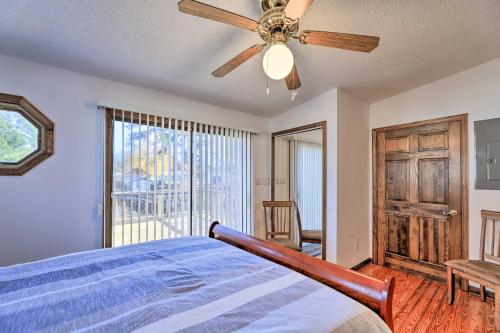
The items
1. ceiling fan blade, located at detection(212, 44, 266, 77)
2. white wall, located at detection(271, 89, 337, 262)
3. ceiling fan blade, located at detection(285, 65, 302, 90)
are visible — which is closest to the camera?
ceiling fan blade, located at detection(212, 44, 266, 77)

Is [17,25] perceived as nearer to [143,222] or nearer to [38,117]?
[38,117]

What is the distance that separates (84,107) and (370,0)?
8.30ft

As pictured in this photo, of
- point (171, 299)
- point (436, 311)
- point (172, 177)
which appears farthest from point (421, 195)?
point (171, 299)

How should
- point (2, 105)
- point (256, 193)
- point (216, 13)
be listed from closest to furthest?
point (216, 13) < point (2, 105) < point (256, 193)

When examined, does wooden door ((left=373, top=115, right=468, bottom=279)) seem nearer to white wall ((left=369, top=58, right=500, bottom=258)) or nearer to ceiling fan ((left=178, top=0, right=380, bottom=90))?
white wall ((left=369, top=58, right=500, bottom=258))

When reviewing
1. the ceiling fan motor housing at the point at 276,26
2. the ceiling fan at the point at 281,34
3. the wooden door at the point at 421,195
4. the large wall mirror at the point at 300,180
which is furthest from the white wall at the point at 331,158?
the ceiling fan motor housing at the point at 276,26

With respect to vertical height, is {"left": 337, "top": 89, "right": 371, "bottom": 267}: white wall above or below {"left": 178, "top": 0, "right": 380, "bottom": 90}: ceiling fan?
below

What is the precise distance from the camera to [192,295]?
100 centimetres

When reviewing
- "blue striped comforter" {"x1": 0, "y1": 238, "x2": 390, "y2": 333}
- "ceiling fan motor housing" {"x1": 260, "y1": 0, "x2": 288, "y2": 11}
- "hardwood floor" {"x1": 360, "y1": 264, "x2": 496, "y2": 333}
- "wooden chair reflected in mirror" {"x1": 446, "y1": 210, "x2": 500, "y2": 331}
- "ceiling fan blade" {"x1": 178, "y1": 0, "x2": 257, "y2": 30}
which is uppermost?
"ceiling fan motor housing" {"x1": 260, "y1": 0, "x2": 288, "y2": 11}

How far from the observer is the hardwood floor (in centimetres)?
200

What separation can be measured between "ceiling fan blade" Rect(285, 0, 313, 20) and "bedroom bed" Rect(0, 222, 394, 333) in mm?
1296

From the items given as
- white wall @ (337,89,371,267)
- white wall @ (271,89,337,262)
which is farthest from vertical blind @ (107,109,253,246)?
white wall @ (337,89,371,267)

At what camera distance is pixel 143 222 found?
2.53 m

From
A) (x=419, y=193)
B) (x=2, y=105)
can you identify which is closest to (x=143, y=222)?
(x=2, y=105)
